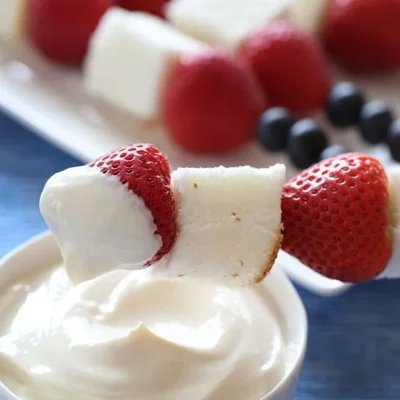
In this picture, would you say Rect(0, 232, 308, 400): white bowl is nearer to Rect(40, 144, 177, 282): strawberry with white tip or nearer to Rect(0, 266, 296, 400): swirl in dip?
Rect(0, 266, 296, 400): swirl in dip

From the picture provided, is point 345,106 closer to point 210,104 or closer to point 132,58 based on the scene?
point 210,104

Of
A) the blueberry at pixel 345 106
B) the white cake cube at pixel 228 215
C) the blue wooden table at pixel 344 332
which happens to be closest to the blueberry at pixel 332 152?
the blueberry at pixel 345 106

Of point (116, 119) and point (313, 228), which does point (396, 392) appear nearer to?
point (313, 228)

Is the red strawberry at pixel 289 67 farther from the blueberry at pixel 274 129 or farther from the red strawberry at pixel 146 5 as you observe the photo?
the red strawberry at pixel 146 5

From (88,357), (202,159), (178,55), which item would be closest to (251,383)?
(88,357)

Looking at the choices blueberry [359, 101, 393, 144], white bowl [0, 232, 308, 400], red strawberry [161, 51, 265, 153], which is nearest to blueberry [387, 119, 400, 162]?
blueberry [359, 101, 393, 144]

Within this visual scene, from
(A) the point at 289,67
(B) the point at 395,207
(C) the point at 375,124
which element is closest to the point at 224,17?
(A) the point at 289,67
